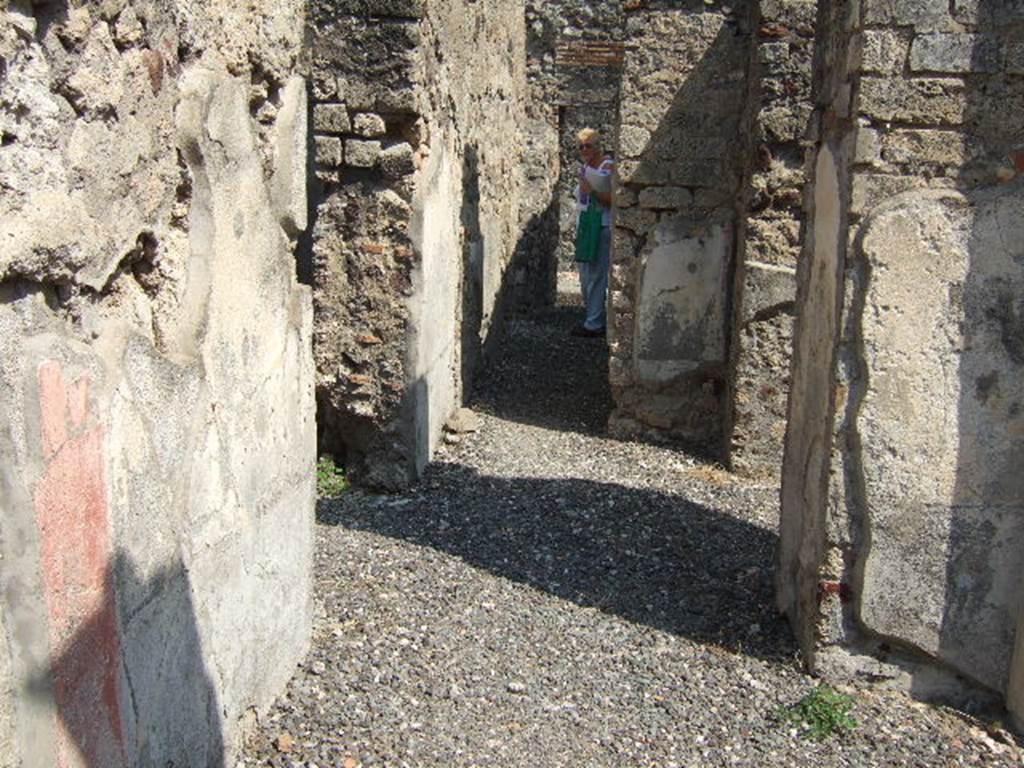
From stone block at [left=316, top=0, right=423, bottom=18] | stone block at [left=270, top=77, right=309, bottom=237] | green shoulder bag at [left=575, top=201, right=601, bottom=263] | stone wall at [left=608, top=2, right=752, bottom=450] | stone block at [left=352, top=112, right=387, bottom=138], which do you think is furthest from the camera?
green shoulder bag at [left=575, top=201, right=601, bottom=263]

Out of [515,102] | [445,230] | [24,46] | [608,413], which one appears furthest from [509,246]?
[24,46]

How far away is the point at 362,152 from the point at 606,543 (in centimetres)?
203

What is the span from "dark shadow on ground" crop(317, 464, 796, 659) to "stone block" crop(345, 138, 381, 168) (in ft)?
4.98

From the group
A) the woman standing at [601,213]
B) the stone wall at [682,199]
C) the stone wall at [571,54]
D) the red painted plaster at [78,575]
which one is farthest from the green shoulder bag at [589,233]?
the red painted plaster at [78,575]

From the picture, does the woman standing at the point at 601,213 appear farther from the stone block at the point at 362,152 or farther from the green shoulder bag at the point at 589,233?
the stone block at the point at 362,152

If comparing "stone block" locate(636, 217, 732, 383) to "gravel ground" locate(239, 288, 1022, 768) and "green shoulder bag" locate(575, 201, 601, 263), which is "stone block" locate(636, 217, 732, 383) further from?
"green shoulder bag" locate(575, 201, 601, 263)

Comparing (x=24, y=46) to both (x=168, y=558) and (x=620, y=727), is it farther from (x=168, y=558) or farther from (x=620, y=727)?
(x=620, y=727)

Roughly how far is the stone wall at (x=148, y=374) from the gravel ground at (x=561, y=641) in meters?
0.34

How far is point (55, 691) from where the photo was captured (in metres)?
1.79

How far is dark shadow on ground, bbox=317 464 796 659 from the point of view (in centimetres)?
386

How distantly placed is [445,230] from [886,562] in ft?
10.3

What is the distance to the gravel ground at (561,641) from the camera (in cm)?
303

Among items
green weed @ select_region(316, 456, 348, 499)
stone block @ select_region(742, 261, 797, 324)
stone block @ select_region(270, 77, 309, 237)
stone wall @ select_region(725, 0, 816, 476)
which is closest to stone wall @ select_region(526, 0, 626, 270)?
stone wall @ select_region(725, 0, 816, 476)

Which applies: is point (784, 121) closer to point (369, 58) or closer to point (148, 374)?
point (369, 58)
